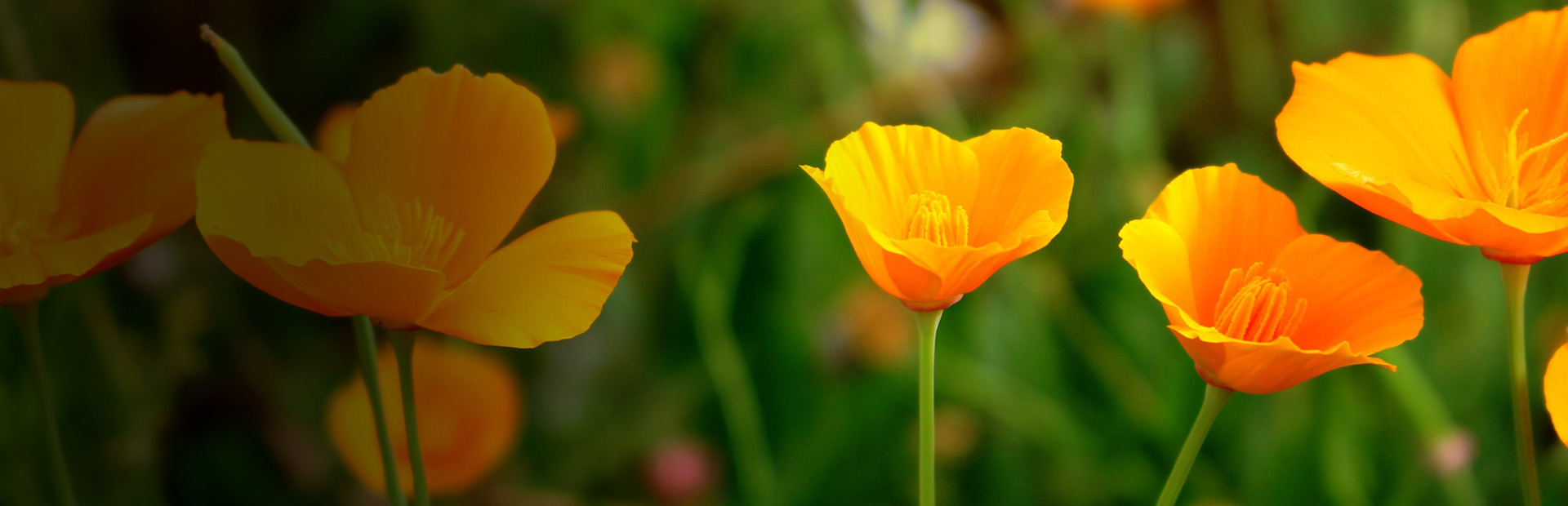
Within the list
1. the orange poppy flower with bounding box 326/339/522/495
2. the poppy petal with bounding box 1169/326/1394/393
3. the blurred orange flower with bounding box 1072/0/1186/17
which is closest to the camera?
the poppy petal with bounding box 1169/326/1394/393

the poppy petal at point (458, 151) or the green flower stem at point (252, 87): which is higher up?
the green flower stem at point (252, 87)

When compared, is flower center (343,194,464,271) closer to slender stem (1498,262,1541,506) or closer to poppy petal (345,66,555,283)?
poppy petal (345,66,555,283)

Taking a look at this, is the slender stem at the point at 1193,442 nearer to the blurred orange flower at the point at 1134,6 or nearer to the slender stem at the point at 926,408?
the slender stem at the point at 926,408

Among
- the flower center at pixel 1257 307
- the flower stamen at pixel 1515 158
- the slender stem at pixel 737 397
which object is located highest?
the flower stamen at pixel 1515 158

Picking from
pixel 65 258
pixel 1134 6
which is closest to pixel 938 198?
pixel 65 258

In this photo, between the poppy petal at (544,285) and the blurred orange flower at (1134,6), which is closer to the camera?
the poppy petal at (544,285)

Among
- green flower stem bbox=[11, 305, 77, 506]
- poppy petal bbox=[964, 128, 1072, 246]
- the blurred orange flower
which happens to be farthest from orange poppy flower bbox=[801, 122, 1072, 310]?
the blurred orange flower

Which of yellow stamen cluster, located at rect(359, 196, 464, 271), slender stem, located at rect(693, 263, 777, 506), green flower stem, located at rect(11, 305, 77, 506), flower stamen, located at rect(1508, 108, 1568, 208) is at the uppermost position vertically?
flower stamen, located at rect(1508, 108, 1568, 208)

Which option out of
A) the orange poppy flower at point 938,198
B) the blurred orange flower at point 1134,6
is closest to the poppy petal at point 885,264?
the orange poppy flower at point 938,198
